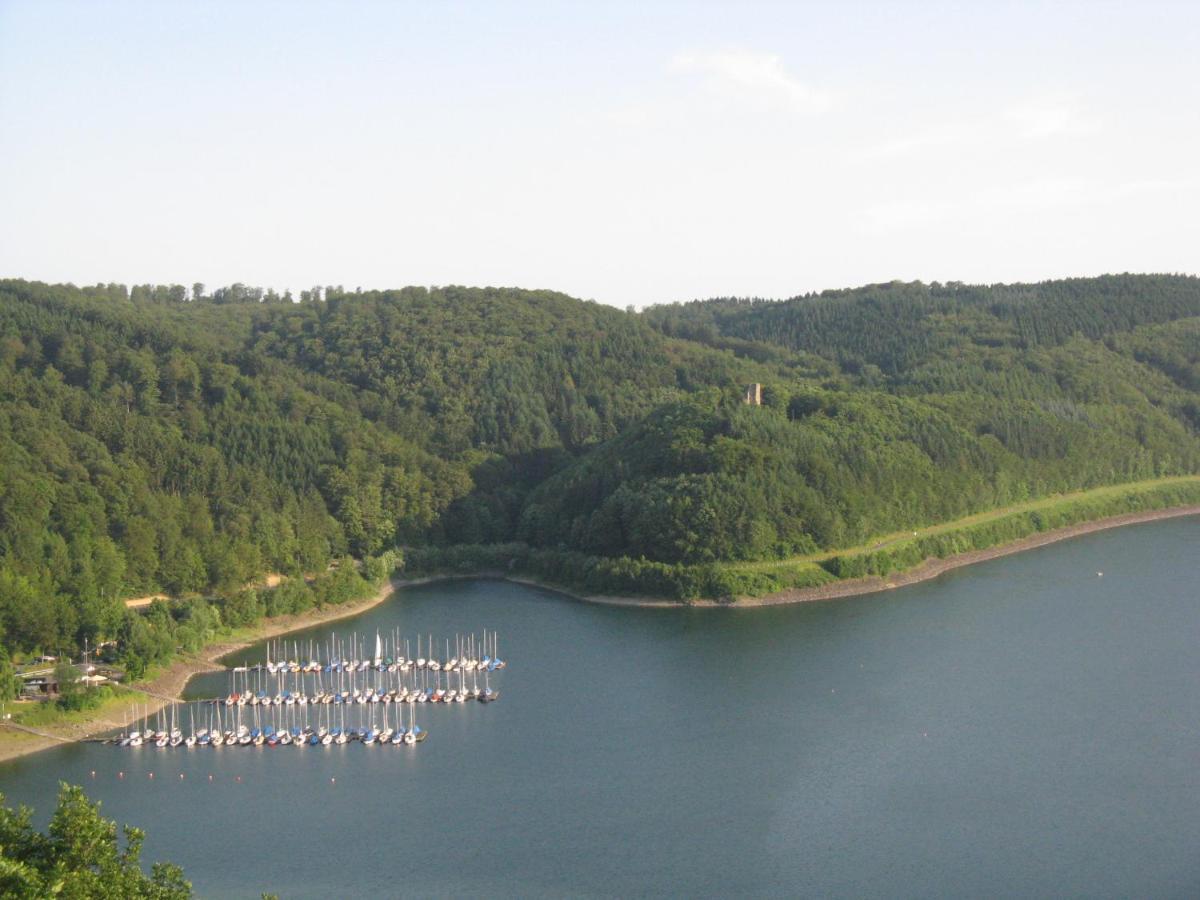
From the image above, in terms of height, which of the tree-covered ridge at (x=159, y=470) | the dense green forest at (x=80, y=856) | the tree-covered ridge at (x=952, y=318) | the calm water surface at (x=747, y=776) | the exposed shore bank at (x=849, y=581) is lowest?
the calm water surface at (x=747, y=776)

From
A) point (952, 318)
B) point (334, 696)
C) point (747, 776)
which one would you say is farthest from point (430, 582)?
point (952, 318)

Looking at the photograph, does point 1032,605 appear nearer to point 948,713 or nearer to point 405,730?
point 948,713

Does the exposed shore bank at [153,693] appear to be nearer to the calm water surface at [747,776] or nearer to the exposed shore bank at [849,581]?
the calm water surface at [747,776]

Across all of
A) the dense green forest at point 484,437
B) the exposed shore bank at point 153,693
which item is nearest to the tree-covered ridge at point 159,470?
the dense green forest at point 484,437

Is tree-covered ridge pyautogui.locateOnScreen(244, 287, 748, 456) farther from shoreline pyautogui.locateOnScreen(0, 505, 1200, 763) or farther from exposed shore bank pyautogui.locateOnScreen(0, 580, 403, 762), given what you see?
exposed shore bank pyautogui.locateOnScreen(0, 580, 403, 762)

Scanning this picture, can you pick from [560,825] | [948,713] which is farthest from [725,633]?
[560,825]

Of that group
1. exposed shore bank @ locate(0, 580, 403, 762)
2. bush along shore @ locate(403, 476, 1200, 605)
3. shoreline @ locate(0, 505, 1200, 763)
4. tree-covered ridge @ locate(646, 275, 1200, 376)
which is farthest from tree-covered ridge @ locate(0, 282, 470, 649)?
tree-covered ridge @ locate(646, 275, 1200, 376)
